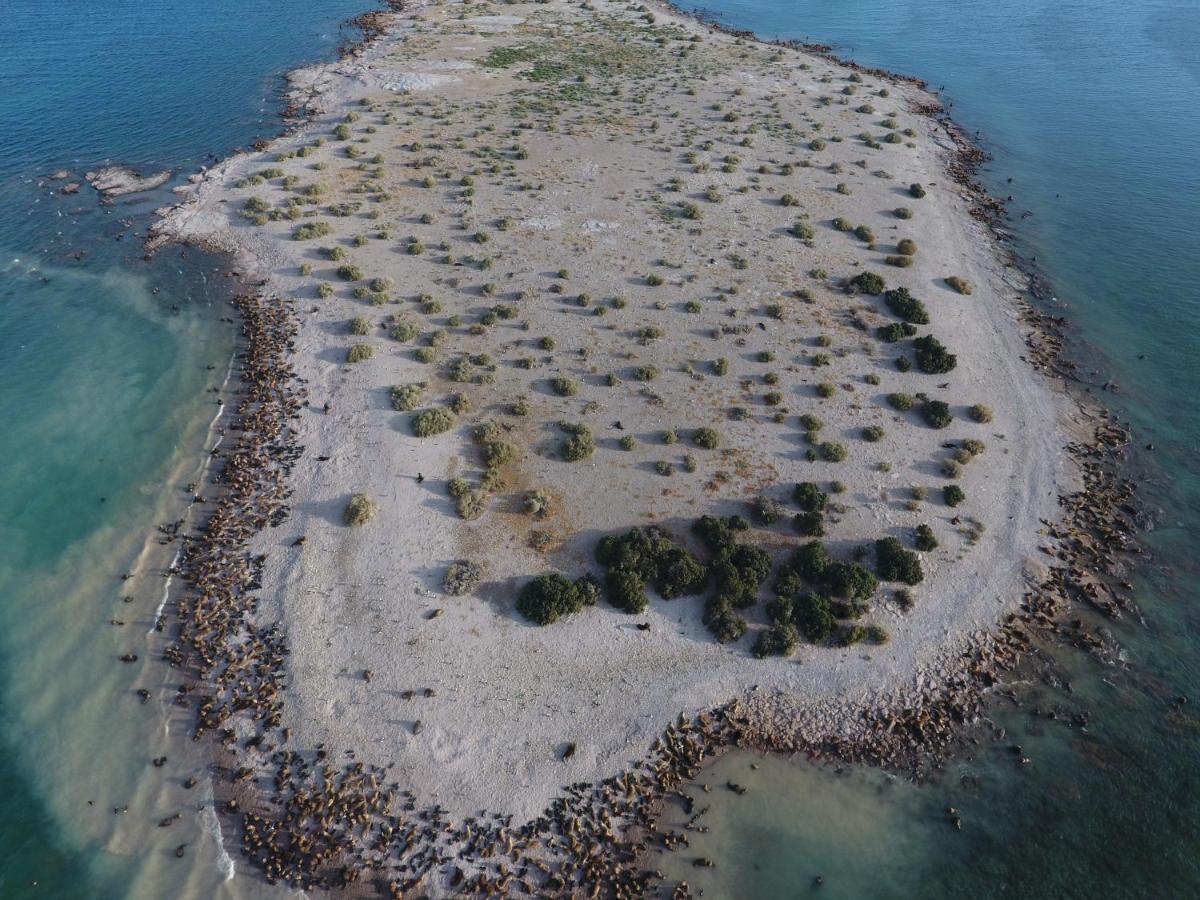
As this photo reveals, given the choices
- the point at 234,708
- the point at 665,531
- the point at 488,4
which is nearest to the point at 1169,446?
the point at 665,531

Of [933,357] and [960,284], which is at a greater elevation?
[960,284]

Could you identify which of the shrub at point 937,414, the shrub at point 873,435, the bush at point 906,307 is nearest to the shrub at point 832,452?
the shrub at point 873,435

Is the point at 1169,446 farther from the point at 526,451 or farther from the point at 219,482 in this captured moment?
the point at 219,482

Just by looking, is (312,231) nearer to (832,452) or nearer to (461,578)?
(461,578)

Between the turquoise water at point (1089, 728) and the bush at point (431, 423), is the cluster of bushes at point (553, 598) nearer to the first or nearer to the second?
the turquoise water at point (1089, 728)

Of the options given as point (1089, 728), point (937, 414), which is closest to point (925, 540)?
point (937, 414)

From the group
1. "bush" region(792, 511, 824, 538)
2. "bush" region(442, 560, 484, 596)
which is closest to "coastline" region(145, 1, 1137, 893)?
"bush" region(792, 511, 824, 538)

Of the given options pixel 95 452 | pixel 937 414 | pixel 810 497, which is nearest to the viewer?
pixel 810 497
